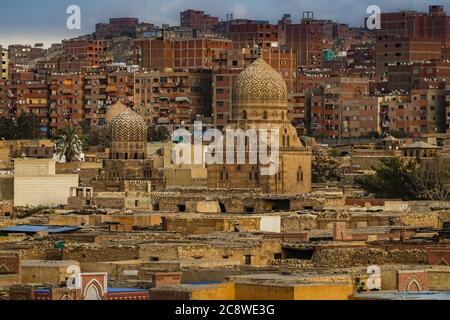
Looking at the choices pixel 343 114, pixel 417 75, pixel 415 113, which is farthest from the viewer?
pixel 417 75

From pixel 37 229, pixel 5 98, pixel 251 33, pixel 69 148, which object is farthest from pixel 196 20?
pixel 37 229

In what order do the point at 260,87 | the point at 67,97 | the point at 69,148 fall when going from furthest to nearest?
the point at 67,97, the point at 69,148, the point at 260,87

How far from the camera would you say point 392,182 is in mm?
66500

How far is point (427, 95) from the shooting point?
363 ft

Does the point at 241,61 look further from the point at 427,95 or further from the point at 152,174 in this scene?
the point at 152,174

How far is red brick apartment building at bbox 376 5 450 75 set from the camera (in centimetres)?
13812

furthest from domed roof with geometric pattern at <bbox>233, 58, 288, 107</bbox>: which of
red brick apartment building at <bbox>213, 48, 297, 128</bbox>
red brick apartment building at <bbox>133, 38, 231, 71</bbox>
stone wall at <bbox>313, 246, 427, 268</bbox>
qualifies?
red brick apartment building at <bbox>133, 38, 231, 71</bbox>

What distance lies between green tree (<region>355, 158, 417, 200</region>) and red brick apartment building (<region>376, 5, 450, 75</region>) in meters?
68.0

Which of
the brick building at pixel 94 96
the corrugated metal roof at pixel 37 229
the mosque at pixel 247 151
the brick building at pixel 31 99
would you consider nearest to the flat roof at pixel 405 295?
the corrugated metal roof at pixel 37 229

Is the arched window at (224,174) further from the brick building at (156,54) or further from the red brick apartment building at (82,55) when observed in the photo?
the red brick apartment building at (82,55)

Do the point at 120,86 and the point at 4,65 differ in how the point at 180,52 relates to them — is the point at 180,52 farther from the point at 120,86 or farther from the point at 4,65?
the point at 120,86

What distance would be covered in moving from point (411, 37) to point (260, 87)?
3056 inches
